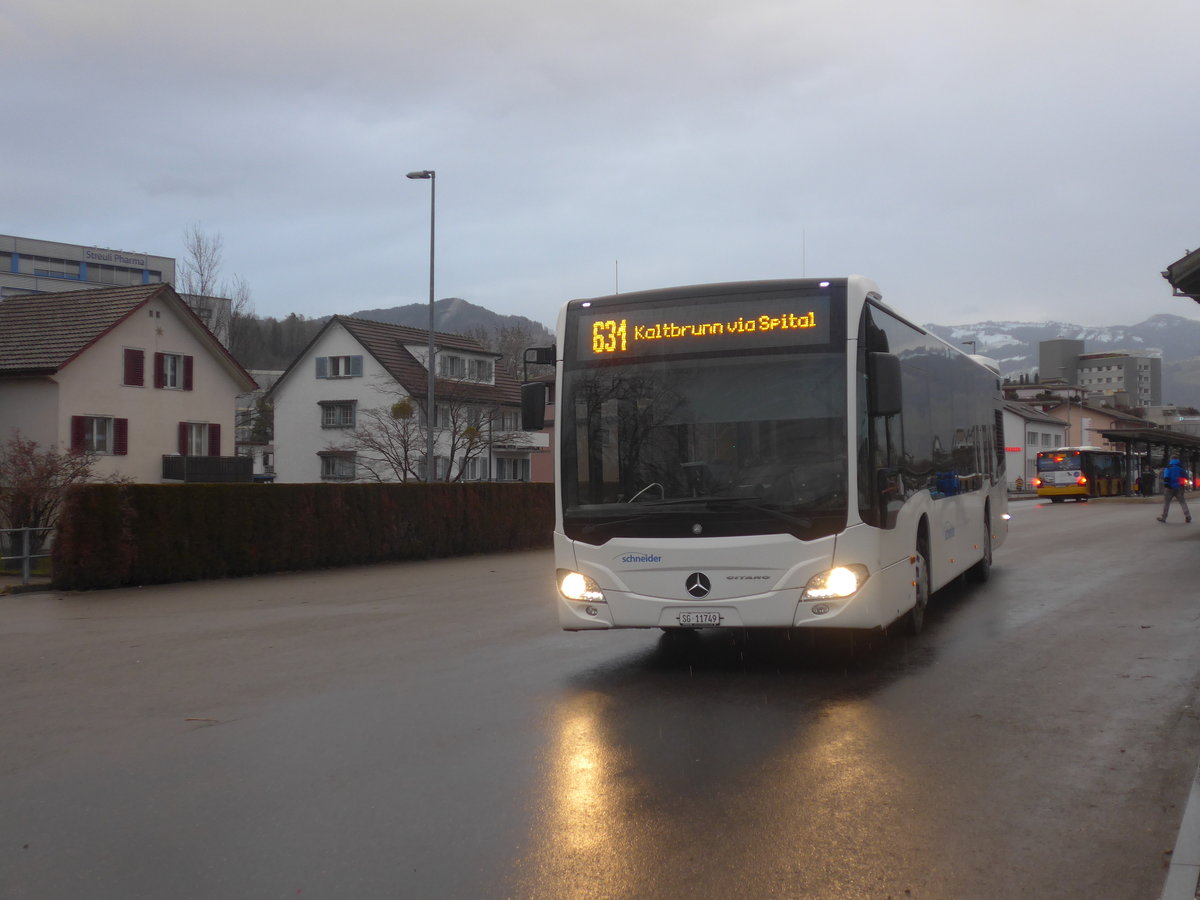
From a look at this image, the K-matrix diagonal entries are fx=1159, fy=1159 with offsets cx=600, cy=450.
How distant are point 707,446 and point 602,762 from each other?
10.2 feet

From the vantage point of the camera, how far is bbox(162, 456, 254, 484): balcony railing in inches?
1703

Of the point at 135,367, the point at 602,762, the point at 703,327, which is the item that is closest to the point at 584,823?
the point at 602,762

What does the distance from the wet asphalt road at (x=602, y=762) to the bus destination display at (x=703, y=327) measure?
8.33ft

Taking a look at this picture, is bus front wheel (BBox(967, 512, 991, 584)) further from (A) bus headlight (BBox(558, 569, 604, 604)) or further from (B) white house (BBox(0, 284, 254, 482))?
(B) white house (BBox(0, 284, 254, 482))

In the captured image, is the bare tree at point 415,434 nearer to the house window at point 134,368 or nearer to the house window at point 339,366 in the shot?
the house window at point 339,366

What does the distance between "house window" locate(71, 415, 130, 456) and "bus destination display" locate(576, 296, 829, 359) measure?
1385 inches

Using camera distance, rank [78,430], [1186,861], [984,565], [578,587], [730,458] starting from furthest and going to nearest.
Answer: [78,430] → [984,565] → [578,587] → [730,458] → [1186,861]

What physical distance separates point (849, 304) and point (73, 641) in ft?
28.0

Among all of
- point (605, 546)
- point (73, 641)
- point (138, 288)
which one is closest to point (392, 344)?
point (138, 288)

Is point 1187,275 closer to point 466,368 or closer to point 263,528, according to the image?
point 263,528

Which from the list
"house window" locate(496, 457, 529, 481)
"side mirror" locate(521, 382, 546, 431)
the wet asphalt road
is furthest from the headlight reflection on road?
"house window" locate(496, 457, 529, 481)

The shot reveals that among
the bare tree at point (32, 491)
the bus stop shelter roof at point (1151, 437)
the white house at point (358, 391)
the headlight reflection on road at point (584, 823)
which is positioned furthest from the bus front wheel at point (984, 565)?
the white house at point (358, 391)

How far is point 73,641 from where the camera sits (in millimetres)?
11945

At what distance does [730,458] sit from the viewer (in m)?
8.63
